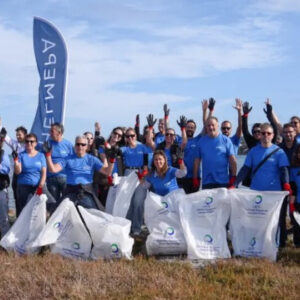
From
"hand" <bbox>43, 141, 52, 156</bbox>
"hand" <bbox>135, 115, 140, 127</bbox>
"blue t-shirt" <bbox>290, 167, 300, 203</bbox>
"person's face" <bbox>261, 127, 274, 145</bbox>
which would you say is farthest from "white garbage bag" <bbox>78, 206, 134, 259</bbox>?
"hand" <bbox>135, 115, 140, 127</bbox>

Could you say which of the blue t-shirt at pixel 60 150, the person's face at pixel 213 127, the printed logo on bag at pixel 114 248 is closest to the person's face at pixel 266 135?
the person's face at pixel 213 127

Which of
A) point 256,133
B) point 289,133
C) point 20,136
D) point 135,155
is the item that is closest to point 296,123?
point 289,133

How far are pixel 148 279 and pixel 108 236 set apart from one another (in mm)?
1216

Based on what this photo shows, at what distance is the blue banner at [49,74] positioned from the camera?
34.7ft

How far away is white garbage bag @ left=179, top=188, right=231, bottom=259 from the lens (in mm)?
6805

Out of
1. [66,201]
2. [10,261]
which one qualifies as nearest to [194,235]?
[66,201]

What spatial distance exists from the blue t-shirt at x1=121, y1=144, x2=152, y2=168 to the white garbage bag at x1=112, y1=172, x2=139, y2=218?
0.97 feet

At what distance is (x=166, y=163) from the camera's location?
24.6 feet

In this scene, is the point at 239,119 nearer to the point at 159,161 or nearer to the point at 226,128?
the point at 226,128

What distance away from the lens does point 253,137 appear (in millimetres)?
8227

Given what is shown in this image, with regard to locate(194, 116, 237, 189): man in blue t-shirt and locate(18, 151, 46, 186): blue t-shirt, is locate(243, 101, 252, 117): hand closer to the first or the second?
locate(194, 116, 237, 189): man in blue t-shirt

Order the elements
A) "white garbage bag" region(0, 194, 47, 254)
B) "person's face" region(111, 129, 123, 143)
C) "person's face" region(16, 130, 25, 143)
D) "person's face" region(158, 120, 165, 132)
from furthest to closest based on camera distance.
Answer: "person's face" region(158, 120, 165, 132), "person's face" region(16, 130, 25, 143), "person's face" region(111, 129, 123, 143), "white garbage bag" region(0, 194, 47, 254)

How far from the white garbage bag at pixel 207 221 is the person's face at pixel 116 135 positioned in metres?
2.27

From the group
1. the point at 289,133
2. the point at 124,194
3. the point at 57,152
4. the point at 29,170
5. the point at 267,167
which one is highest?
the point at 289,133
